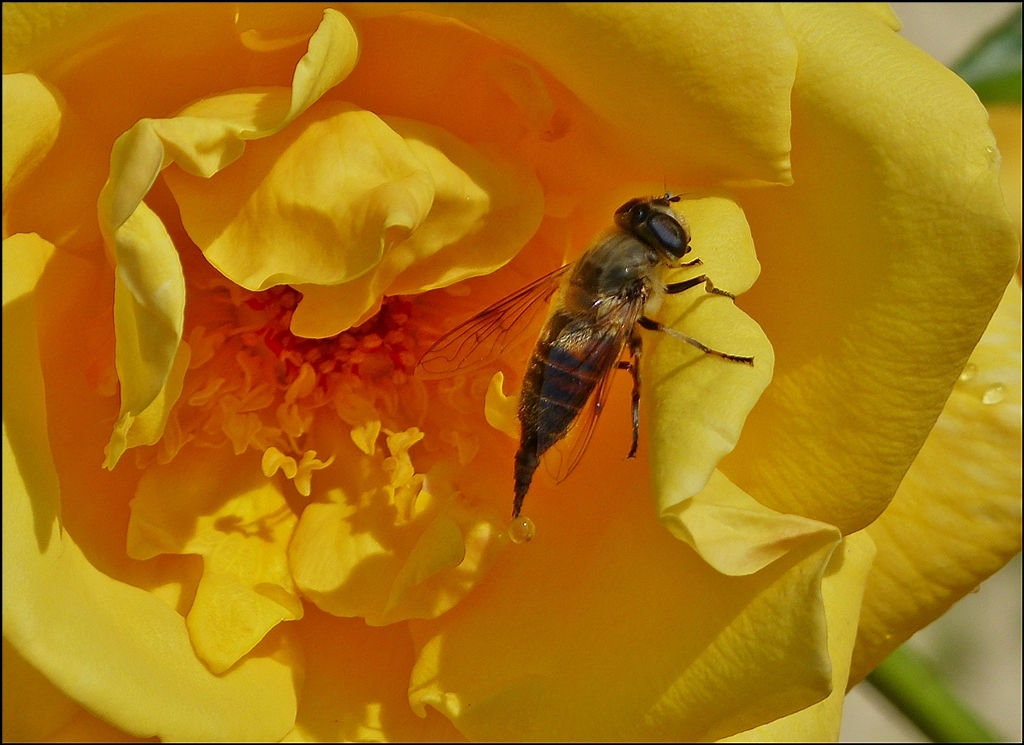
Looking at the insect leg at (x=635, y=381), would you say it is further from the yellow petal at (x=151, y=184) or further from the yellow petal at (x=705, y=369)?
the yellow petal at (x=151, y=184)

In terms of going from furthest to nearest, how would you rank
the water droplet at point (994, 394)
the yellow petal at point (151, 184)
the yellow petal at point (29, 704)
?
the water droplet at point (994, 394), the yellow petal at point (29, 704), the yellow petal at point (151, 184)

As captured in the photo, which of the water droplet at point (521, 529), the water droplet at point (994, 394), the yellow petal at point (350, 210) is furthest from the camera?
the water droplet at point (994, 394)

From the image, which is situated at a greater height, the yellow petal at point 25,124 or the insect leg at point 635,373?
the yellow petal at point 25,124

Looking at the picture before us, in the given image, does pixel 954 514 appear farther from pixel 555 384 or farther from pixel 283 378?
pixel 283 378

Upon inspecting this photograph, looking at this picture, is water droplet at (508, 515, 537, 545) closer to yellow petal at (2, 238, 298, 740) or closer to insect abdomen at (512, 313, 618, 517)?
insect abdomen at (512, 313, 618, 517)

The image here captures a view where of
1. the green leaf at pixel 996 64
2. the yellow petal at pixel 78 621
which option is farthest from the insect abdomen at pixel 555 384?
the green leaf at pixel 996 64

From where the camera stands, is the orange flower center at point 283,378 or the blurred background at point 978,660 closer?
the orange flower center at point 283,378

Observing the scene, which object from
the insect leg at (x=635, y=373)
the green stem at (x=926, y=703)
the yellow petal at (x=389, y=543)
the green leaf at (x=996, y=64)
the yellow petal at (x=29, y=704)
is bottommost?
the yellow petal at (x=29, y=704)
